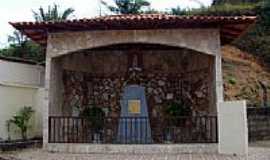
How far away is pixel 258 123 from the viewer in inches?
639

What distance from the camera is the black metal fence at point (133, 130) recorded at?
13448 millimetres

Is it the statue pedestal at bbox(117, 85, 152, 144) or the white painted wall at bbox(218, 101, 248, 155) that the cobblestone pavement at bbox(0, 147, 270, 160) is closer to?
the white painted wall at bbox(218, 101, 248, 155)

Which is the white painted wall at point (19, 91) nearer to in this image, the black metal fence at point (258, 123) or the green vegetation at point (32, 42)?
the black metal fence at point (258, 123)

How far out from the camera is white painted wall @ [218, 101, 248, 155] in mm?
11312

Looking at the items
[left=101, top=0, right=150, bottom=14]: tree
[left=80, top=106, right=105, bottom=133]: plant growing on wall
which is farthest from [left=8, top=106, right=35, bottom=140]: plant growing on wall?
[left=101, top=0, right=150, bottom=14]: tree

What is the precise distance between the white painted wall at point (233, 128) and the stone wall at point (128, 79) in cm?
403

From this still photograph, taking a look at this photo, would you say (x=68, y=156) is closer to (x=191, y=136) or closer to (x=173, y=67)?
(x=191, y=136)

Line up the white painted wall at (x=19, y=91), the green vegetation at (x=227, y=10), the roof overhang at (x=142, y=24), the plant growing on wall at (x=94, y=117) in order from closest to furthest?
the roof overhang at (x=142, y=24), the white painted wall at (x=19, y=91), the plant growing on wall at (x=94, y=117), the green vegetation at (x=227, y=10)

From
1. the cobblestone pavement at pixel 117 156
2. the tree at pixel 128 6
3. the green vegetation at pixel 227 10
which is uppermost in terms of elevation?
the tree at pixel 128 6

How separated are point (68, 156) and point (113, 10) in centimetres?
1577

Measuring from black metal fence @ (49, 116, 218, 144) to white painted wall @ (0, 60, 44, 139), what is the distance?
1.37 metres

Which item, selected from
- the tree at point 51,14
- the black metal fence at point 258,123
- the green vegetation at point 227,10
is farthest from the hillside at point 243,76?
the tree at point 51,14

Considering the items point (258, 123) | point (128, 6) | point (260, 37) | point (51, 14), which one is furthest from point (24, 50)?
point (258, 123)

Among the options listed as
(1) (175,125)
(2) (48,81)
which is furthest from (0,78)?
(1) (175,125)
